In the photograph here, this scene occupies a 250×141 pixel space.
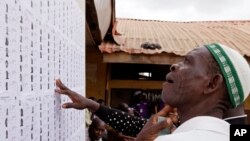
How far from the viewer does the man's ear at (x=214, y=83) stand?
1.40 meters

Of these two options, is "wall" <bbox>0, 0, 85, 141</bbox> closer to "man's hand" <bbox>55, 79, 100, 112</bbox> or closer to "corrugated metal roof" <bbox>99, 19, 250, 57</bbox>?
"man's hand" <bbox>55, 79, 100, 112</bbox>

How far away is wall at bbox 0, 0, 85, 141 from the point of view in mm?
1114

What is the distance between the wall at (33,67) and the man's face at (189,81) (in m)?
0.43

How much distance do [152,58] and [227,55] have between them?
4796mm

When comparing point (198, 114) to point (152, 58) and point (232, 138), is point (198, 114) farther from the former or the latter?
point (152, 58)

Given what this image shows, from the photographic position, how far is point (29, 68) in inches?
51.4

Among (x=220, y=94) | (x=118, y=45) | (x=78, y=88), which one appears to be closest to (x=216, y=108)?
(x=220, y=94)

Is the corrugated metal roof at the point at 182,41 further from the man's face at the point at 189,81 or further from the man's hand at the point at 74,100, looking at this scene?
the man's face at the point at 189,81

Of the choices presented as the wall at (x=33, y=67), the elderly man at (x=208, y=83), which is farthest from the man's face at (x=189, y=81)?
the wall at (x=33, y=67)

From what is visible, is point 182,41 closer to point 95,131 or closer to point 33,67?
point 95,131

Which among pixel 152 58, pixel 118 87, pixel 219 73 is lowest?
pixel 118 87

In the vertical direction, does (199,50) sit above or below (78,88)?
above

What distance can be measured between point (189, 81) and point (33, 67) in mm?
507

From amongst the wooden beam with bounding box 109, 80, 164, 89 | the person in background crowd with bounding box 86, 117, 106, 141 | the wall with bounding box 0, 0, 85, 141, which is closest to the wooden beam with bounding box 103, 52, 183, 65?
the wooden beam with bounding box 109, 80, 164, 89
